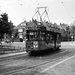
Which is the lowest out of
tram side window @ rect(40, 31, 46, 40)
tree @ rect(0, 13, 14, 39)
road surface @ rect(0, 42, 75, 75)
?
road surface @ rect(0, 42, 75, 75)

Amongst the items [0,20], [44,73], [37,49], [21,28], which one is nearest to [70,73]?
[44,73]

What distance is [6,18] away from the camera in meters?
33.5

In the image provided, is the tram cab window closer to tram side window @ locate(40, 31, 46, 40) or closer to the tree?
tram side window @ locate(40, 31, 46, 40)

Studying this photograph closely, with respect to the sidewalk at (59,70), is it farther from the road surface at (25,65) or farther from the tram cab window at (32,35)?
the tram cab window at (32,35)

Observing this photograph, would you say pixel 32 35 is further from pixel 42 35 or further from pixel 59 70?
pixel 59 70

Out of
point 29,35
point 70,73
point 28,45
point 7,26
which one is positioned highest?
point 7,26

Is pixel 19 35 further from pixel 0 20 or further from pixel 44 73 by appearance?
pixel 44 73

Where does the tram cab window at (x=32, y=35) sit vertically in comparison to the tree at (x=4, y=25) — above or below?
below

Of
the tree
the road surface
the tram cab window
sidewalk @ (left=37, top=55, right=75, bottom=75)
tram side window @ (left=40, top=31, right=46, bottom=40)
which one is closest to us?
sidewalk @ (left=37, top=55, right=75, bottom=75)

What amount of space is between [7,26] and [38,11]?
579 inches

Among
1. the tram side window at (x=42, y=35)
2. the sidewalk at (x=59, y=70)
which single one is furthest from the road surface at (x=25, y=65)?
the tram side window at (x=42, y=35)

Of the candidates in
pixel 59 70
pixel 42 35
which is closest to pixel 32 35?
pixel 42 35

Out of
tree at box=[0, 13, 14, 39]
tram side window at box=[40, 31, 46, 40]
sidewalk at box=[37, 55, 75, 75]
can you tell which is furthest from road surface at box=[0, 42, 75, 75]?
tree at box=[0, 13, 14, 39]

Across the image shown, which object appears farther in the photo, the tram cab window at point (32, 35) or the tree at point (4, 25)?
the tree at point (4, 25)
